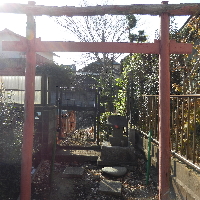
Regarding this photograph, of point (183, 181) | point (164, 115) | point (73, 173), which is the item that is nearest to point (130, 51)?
point (164, 115)

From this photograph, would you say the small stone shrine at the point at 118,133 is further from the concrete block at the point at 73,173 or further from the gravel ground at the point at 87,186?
the concrete block at the point at 73,173

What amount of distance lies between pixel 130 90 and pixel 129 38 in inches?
423

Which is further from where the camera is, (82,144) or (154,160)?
(82,144)

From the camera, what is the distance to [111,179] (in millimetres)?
5105

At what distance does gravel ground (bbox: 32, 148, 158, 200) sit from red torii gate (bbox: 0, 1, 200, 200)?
0.82 metres

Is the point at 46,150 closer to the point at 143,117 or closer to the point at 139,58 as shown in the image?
the point at 143,117

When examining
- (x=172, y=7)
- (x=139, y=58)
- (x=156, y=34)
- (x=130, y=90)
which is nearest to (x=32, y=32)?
(x=172, y=7)

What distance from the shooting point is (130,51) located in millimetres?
3574

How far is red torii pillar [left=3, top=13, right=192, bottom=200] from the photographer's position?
351 centimetres

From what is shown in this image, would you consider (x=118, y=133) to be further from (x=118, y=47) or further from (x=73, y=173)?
(x=118, y=47)

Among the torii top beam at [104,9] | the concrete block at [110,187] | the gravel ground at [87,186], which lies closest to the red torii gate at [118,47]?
the torii top beam at [104,9]

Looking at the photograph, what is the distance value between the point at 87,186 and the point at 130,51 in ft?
9.48

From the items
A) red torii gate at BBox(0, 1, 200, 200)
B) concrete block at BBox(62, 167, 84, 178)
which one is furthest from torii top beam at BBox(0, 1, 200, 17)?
concrete block at BBox(62, 167, 84, 178)

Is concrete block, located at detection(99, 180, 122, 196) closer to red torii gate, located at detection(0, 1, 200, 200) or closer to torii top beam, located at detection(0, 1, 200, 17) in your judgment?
red torii gate, located at detection(0, 1, 200, 200)
